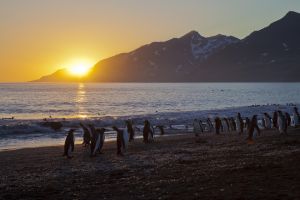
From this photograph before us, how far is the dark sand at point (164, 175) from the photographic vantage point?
10.5 meters

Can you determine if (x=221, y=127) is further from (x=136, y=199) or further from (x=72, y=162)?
(x=136, y=199)

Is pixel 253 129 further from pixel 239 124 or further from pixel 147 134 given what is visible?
pixel 239 124

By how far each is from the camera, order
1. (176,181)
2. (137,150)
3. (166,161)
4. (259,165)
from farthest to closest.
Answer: (137,150) < (166,161) < (259,165) < (176,181)

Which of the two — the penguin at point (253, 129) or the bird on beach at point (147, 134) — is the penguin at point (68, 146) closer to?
the bird on beach at point (147, 134)

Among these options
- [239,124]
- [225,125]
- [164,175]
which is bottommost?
[225,125]

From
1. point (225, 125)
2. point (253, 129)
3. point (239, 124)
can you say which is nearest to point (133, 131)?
point (253, 129)

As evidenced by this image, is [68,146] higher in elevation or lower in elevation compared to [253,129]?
lower

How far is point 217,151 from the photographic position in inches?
714

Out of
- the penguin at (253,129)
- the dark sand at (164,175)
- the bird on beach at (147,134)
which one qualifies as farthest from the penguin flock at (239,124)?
the dark sand at (164,175)

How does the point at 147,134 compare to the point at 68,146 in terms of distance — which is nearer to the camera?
the point at 68,146

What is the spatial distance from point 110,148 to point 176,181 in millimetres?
10817

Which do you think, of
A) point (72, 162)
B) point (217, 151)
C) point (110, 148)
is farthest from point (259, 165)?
point (110, 148)

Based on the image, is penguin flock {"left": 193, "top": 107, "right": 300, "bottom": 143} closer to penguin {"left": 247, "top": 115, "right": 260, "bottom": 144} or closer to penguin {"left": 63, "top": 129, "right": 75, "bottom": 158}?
penguin {"left": 247, "top": 115, "right": 260, "bottom": 144}

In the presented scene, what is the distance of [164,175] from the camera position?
510 inches
